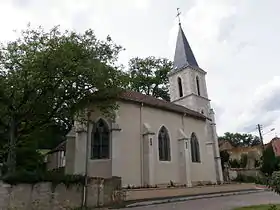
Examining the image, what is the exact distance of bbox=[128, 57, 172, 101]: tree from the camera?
44062 millimetres

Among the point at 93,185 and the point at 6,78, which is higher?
the point at 6,78

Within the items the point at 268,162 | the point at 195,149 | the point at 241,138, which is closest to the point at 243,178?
the point at 268,162

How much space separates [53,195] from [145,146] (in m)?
9.87

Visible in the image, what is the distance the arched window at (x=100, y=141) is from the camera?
2183 cm

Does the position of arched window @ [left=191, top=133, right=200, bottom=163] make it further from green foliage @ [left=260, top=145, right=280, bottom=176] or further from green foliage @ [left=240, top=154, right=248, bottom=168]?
green foliage @ [left=240, top=154, right=248, bottom=168]

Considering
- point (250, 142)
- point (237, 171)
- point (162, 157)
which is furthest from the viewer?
point (250, 142)

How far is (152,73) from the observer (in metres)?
45.0

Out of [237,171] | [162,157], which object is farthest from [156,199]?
[237,171]

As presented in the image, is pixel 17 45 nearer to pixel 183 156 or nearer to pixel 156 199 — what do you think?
pixel 156 199

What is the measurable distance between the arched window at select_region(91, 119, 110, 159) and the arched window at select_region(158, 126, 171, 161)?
4934mm

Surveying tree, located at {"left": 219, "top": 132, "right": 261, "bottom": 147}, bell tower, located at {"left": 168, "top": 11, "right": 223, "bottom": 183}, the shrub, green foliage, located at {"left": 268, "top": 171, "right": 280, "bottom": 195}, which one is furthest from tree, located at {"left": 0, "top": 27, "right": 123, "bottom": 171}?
tree, located at {"left": 219, "top": 132, "right": 261, "bottom": 147}

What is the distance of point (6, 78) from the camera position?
16172mm

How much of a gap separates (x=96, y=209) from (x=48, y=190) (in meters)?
2.59

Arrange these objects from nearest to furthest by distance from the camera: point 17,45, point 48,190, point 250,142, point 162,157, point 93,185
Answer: point 48,190, point 93,185, point 17,45, point 162,157, point 250,142
